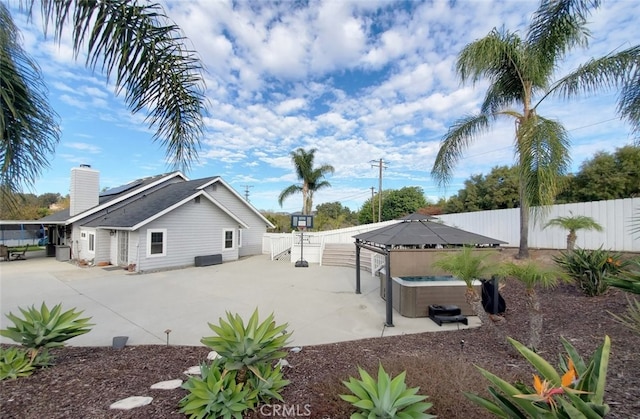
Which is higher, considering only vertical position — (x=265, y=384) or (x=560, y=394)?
(x=560, y=394)

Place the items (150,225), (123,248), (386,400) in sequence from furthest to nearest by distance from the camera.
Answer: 1. (123,248)
2. (150,225)
3. (386,400)

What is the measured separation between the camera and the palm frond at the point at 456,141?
8805 millimetres

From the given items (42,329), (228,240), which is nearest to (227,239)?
(228,240)

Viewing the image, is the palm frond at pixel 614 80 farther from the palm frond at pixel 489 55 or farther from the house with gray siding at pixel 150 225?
the house with gray siding at pixel 150 225

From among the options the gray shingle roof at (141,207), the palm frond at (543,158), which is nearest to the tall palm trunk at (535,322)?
the palm frond at (543,158)

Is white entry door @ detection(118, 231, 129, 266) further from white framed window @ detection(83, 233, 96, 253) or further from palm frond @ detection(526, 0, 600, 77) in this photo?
palm frond @ detection(526, 0, 600, 77)

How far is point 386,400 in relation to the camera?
77.8 inches

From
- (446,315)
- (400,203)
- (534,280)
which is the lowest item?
(446,315)

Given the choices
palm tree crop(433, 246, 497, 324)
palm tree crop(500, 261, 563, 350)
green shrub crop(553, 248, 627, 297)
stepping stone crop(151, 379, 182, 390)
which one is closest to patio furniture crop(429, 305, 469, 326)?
palm tree crop(433, 246, 497, 324)

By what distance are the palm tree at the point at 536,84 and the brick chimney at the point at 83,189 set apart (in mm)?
16419

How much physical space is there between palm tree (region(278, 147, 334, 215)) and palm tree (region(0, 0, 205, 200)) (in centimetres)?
2060

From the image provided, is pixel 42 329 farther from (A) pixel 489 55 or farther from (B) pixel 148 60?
(A) pixel 489 55

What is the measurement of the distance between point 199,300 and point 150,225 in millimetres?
6515

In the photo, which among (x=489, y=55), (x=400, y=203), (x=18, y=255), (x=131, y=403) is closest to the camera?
(x=131, y=403)
